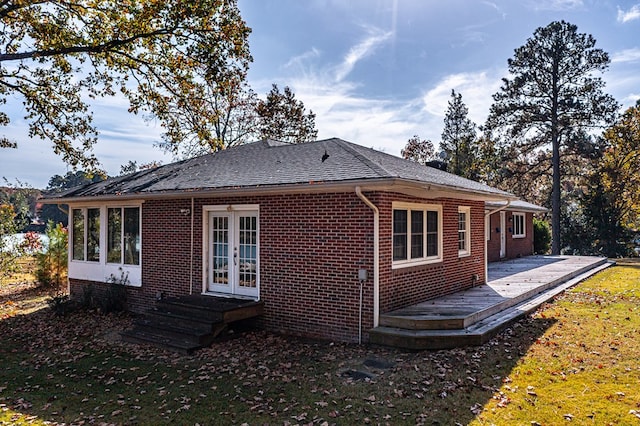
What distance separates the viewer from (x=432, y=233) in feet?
32.1

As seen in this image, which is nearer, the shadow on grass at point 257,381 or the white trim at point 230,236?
the shadow on grass at point 257,381

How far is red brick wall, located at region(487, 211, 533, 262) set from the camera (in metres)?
18.7

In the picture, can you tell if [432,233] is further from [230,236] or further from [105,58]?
[105,58]

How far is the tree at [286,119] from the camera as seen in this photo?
29594 millimetres

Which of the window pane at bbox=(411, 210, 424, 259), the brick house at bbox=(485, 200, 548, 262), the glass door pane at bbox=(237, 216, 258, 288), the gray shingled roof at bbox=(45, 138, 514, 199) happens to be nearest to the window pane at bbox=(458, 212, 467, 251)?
the gray shingled roof at bbox=(45, 138, 514, 199)

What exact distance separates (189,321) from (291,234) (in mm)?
2580

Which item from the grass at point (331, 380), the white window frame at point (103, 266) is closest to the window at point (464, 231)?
the grass at point (331, 380)

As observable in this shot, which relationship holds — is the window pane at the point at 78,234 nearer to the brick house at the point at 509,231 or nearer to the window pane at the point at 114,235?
the window pane at the point at 114,235

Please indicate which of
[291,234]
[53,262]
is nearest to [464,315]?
[291,234]

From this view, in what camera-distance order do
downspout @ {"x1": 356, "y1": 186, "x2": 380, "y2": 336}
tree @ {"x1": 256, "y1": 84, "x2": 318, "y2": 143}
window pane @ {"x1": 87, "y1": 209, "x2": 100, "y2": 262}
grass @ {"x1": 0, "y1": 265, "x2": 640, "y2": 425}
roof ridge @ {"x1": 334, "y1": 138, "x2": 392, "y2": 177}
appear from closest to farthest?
grass @ {"x1": 0, "y1": 265, "x2": 640, "y2": 425} → roof ridge @ {"x1": 334, "y1": 138, "x2": 392, "y2": 177} → downspout @ {"x1": 356, "y1": 186, "x2": 380, "y2": 336} → window pane @ {"x1": 87, "y1": 209, "x2": 100, "y2": 262} → tree @ {"x1": 256, "y1": 84, "x2": 318, "y2": 143}

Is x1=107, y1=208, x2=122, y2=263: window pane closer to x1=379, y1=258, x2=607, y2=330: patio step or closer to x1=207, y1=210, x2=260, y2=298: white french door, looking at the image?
x1=207, y1=210, x2=260, y2=298: white french door

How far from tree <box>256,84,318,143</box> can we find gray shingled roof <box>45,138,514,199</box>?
16.8 m

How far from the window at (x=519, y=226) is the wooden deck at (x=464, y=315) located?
8616 millimetres

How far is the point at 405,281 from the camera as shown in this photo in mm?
8609
